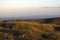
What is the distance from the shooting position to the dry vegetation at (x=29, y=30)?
1506 mm

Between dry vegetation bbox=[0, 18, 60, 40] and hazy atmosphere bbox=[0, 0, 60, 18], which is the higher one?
hazy atmosphere bbox=[0, 0, 60, 18]

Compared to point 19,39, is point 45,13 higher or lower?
higher

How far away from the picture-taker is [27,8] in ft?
5.04

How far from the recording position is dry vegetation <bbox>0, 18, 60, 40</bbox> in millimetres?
1506

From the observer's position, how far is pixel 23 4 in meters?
1.54

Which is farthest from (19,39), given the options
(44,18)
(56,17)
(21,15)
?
(56,17)

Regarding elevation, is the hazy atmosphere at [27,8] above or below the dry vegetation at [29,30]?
above

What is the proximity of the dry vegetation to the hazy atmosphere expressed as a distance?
95mm

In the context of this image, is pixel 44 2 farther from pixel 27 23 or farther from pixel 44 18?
pixel 27 23

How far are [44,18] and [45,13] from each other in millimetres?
68

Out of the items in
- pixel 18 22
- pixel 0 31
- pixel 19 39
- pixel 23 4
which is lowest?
pixel 19 39

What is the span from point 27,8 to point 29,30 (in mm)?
293

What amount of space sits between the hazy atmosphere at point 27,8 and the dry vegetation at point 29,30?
0.09 metres

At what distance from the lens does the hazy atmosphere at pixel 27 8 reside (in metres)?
1.52
